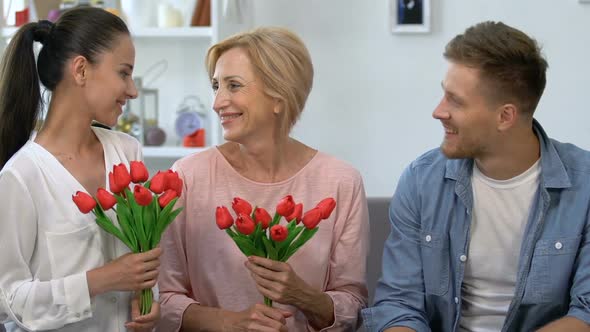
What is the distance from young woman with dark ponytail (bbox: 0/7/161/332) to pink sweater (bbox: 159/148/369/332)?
0.22m

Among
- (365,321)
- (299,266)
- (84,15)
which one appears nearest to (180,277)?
(299,266)

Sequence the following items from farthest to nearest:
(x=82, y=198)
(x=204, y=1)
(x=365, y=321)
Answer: (x=204, y=1) < (x=365, y=321) < (x=82, y=198)

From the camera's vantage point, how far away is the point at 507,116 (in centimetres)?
215

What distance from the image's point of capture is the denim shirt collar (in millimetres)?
2115

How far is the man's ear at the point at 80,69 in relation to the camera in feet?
6.67

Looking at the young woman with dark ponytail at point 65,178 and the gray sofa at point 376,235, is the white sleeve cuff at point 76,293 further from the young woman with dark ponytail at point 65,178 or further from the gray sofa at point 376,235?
the gray sofa at point 376,235

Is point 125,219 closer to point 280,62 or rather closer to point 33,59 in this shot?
point 33,59

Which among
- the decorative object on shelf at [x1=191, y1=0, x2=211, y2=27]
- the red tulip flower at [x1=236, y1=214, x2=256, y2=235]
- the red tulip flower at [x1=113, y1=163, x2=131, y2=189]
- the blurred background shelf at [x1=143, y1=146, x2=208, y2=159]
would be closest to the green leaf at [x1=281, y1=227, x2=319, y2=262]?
the red tulip flower at [x1=236, y1=214, x2=256, y2=235]

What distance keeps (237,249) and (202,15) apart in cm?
141

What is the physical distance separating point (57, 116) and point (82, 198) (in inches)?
12.9

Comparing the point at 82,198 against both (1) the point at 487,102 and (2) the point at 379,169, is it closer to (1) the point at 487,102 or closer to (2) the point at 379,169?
(1) the point at 487,102

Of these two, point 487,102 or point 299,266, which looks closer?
point 487,102

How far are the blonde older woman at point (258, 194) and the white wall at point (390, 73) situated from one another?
1246mm

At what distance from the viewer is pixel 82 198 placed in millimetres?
1786
